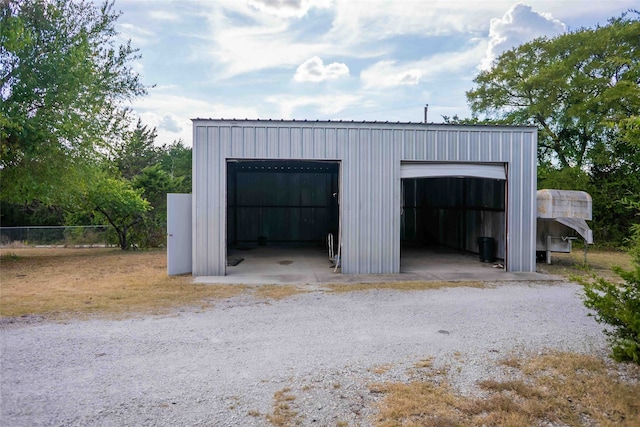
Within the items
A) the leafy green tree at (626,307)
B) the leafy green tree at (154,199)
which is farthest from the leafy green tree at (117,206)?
the leafy green tree at (626,307)

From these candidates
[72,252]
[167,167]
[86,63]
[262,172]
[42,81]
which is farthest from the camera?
[167,167]

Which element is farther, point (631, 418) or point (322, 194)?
point (322, 194)

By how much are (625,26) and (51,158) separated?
22432 millimetres

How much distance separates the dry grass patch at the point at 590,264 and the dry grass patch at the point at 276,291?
5587 millimetres

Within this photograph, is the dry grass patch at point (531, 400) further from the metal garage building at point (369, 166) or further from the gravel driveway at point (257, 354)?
the metal garage building at point (369, 166)

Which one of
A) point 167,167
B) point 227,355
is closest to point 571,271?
point 227,355

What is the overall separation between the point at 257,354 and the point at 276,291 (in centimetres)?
343

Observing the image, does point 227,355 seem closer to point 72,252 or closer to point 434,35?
point 434,35

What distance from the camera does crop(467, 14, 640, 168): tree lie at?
59.0ft

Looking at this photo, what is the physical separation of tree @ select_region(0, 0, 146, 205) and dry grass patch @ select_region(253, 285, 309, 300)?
7.10 metres

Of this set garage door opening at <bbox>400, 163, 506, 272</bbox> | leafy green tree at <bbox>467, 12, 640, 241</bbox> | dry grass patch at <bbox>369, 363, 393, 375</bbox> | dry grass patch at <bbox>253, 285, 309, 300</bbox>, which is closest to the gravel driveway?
dry grass patch at <bbox>369, 363, 393, 375</bbox>

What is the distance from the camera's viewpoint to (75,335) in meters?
5.21

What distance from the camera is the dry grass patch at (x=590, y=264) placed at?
33.4 ft

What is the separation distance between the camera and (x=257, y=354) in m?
4.62
